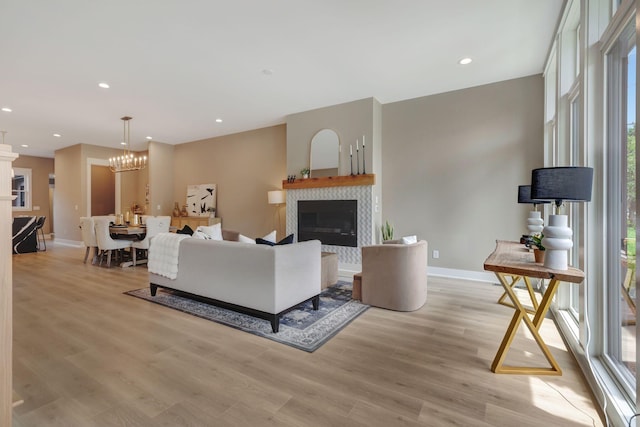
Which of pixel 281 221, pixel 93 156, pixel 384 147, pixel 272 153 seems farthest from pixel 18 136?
pixel 384 147

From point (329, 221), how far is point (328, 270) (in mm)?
1420

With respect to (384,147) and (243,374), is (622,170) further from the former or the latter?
(384,147)

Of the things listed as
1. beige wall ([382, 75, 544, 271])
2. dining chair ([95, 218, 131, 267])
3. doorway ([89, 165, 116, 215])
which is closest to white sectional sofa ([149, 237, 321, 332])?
beige wall ([382, 75, 544, 271])

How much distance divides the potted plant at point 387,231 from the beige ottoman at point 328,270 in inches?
45.6

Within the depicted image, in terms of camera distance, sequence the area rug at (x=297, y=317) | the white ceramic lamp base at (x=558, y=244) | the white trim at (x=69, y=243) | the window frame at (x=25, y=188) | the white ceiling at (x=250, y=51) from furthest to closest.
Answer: the window frame at (x=25, y=188) → the white trim at (x=69, y=243) → the white ceiling at (x=250, y=51) → the area rug at (x=297, y=317) → the white ceramic lamp base at (x=558, y=244)

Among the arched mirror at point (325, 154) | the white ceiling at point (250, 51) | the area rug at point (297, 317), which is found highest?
the white ceiling at point (250, 51)

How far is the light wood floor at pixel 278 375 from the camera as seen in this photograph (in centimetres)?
156

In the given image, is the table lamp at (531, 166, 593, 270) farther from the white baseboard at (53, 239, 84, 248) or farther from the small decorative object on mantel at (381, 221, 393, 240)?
the white baseboard at (53, 239, 84, 248)

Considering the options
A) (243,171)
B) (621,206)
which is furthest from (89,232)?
(621,206)

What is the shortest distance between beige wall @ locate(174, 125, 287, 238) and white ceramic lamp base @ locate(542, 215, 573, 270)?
490 cm

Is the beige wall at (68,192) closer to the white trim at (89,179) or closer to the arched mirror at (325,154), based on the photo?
the white trim at (89,179)

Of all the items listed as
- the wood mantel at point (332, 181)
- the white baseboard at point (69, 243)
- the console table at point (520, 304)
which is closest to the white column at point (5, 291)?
the console table at point (520, 304)

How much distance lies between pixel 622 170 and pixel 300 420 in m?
2.48

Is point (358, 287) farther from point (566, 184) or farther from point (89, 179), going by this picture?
point (89, 179)
